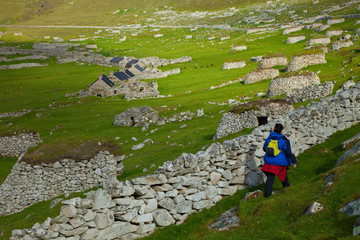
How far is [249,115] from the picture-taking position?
3219 centimetres

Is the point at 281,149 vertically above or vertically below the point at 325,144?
above

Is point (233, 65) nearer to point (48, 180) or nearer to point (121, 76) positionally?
point (121, 76)

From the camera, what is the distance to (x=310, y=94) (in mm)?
38281

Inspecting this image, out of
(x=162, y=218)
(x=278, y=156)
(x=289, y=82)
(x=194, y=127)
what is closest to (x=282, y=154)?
(x=278, y=156)

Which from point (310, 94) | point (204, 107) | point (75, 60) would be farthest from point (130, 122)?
point (75, 60)

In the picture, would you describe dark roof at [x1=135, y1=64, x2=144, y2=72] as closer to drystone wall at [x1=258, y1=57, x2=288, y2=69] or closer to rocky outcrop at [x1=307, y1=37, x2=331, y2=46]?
drystone wall at [x1=258, y1=57, x2=288, y2=69]

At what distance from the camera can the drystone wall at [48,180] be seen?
29.0m

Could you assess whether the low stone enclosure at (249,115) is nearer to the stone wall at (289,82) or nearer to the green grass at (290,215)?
the green grass at (290,215)

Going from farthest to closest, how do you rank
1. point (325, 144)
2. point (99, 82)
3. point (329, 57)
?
point (99, 82) → point (329, 57) → point (325, 144)

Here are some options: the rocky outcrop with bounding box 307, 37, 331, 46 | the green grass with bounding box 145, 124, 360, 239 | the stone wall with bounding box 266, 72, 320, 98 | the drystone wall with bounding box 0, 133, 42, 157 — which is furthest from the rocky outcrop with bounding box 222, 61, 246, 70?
the green grass with bounding box 145, 124, 360, 239

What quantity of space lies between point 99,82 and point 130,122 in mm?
36987

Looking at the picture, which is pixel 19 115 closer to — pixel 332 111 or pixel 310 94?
pixel 310 94

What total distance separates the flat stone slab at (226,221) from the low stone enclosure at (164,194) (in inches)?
58.3

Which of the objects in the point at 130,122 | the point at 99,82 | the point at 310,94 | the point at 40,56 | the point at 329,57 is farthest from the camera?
the point at 40,56
